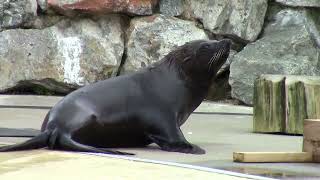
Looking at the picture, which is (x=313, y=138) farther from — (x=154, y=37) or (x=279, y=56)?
(x=154, y=37)

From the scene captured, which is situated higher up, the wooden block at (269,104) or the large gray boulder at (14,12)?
the large gray boulder at (14,12)

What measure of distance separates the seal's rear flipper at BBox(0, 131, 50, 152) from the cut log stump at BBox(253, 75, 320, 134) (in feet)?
8.64

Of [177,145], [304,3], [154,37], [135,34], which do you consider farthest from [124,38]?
[177,145]

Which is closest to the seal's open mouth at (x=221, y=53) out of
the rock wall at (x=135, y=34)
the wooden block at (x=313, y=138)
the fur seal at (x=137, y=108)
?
the fur seal at (x=137, y=108)

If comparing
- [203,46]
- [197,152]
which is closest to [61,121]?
[197,152]

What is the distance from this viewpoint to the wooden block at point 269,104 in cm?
686

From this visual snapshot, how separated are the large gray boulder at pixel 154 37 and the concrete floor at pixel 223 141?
6.51 ft

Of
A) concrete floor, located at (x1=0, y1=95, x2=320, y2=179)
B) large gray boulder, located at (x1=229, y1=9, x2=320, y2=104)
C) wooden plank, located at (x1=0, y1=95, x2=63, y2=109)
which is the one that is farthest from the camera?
large gray boulder, located at (x1=229, y1=9, x2=320, y2=104)

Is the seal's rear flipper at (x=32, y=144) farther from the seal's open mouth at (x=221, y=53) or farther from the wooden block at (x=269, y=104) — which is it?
the wooden block at (x=269, y=104)

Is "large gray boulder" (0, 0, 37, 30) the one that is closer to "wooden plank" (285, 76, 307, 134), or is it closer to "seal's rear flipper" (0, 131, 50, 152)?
"wooden plank" (285, 76, 307, 134)

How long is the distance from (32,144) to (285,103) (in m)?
2.79

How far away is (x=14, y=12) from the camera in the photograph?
1188 centimetres

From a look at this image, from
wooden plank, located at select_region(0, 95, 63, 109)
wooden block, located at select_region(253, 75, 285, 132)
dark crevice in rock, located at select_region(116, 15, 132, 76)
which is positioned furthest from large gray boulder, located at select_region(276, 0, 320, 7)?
wooden block, located at select_region(253, 75, 285, 132)

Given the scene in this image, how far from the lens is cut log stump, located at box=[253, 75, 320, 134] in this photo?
22.1ft
